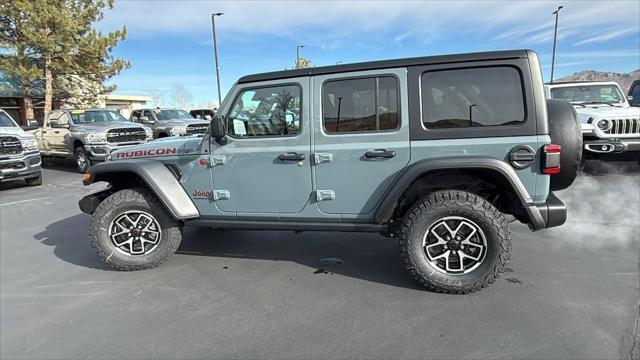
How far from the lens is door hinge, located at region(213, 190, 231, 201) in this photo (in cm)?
380

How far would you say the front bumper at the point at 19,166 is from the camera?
8203mm

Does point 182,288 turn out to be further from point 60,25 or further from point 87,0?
point 87,0

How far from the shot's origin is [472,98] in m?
3.17

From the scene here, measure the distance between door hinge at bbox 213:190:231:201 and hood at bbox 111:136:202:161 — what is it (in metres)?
0.44

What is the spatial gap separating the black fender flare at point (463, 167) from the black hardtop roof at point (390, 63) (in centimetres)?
81

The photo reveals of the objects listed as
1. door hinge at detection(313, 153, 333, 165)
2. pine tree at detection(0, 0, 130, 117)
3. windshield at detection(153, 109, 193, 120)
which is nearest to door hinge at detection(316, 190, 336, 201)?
door hinge at detection(313, 153, 333, 165)

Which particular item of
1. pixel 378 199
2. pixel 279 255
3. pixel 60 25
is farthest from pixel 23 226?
pixel 60 25

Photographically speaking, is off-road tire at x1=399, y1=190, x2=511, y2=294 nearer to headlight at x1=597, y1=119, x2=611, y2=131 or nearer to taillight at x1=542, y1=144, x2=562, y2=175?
taillight at x1=542, y1=144, x2=562, y2=175

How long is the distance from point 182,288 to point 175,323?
62cm

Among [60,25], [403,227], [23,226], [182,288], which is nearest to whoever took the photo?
[403,227]

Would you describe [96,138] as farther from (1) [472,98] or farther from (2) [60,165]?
(1) [472,98]

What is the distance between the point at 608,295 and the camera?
3.12m

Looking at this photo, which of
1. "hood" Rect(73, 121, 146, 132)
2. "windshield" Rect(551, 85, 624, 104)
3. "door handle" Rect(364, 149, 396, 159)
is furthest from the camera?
"hood" Rect(73, 121, 146, 132)

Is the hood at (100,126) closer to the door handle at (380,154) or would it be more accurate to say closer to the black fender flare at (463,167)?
the door handle at (380,154)
